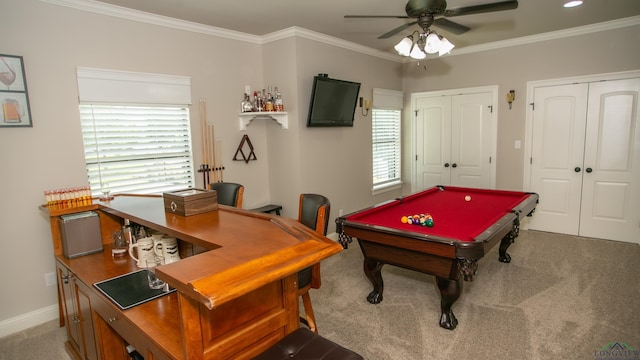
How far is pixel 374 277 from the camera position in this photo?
10.2 feet

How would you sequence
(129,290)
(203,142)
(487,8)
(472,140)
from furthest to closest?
(472,140), (203,142), (487,8), (129,290)

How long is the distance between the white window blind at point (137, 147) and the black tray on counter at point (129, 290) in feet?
5.55

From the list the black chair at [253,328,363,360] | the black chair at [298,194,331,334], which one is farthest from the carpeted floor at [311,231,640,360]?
the black chair at [253,328,363,360]

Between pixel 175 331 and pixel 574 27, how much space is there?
5.43 m

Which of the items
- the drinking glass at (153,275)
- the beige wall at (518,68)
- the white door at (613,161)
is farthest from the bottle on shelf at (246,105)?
the white door at (613,161)

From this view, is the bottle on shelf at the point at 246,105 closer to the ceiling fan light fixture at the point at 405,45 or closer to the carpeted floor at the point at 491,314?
the ceiling fan light fixture at the point at 405,45

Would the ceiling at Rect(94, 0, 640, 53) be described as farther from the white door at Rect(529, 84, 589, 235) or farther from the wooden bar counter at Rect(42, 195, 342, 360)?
the wooden bar counter at Rect(42, 195, 342, 360)

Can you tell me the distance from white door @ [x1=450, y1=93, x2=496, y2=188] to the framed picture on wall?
204 inches

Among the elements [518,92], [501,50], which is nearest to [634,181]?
[518,92]

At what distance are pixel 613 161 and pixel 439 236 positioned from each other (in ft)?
11.8

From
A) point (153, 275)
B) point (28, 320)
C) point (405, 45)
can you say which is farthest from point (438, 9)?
point (28, 320)

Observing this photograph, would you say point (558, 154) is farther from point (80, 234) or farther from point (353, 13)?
point (80, 234)

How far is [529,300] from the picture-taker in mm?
3086

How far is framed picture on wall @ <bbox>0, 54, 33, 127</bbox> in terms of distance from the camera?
2711mm
